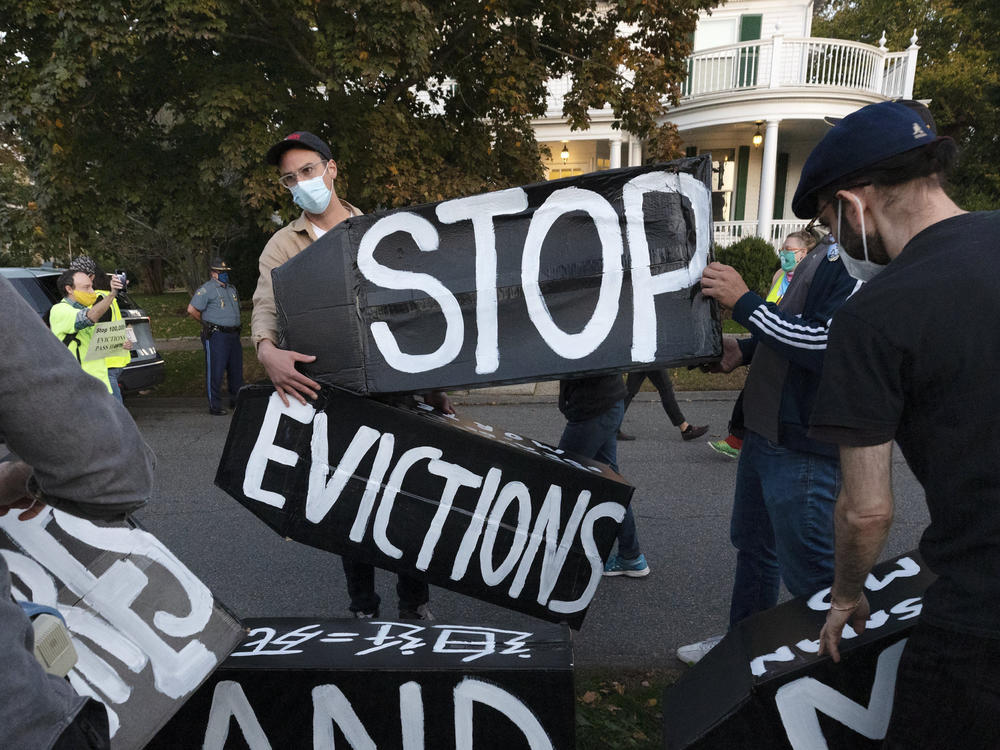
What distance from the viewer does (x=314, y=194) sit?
262 centimetres

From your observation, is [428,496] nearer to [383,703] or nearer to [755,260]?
[383,703]

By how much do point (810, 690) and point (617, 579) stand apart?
2002 mm

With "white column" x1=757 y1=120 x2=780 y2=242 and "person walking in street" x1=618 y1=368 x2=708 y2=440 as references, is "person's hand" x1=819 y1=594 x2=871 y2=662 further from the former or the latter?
"white column" x1=757 y1=120 x2=780 y2=242

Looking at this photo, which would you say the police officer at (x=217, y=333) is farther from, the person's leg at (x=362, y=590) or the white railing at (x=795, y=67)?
the white railing at (x=795, y=67)

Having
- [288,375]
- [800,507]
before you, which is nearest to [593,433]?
[800,507]

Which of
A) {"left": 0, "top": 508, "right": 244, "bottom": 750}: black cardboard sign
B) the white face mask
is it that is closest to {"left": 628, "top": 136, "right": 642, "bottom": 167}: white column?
the white face mask

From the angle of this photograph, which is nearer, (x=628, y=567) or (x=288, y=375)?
(x=288, y=375)

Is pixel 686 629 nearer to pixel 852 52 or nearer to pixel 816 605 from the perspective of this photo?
pixel 816 605

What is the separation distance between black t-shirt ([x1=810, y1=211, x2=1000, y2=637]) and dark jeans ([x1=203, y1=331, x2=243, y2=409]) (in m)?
7.50

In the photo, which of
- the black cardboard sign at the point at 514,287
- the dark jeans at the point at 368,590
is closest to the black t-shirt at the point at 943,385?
the black cardboard sign at the point at 514,287

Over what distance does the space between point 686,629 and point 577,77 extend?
23.8 ft

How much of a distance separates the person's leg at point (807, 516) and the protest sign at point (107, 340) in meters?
5.42

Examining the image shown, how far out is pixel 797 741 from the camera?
1.67 metres

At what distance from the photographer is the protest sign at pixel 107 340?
544 centimetres
